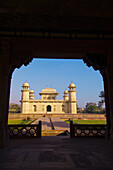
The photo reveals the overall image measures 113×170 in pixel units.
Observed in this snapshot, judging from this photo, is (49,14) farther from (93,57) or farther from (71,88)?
(71,88)

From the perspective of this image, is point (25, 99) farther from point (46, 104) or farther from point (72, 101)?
point (72, 101)

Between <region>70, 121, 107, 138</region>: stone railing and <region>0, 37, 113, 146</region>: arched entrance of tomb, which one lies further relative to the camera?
<region>70, 121, 107, 138</region>: stone railing

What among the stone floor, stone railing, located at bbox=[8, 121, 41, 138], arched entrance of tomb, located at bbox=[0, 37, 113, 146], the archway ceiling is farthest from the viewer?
stone railing, located at bbox=[8, 121, 41, 138]

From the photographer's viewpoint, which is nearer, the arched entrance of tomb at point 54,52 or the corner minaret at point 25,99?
the arched entrance of tomb at point 54,52

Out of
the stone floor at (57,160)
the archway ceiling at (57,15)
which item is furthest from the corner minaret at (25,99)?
the archway ceiling at (57,15)

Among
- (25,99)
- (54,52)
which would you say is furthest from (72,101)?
(54,52)

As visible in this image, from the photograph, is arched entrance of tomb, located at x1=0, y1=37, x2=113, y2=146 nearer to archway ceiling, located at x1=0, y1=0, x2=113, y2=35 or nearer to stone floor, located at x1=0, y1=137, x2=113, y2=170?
stone floor, located at x1=0, y1=137, x2=113, y2=170

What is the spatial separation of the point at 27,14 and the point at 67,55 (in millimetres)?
3013

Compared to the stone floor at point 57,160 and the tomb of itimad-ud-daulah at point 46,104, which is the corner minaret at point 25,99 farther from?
the stone floor at point 57,160

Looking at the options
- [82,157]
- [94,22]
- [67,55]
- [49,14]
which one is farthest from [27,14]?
[82,157]

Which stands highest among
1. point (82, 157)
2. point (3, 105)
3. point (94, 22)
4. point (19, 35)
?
point (94, 22)

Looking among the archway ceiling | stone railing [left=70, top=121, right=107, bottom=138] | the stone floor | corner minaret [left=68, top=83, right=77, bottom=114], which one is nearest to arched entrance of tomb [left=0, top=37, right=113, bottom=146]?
stone railing [left=70, top=121, right=107, bottom=138]

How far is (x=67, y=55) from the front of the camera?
201 inches

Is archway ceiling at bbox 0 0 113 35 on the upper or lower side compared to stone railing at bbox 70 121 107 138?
upper
